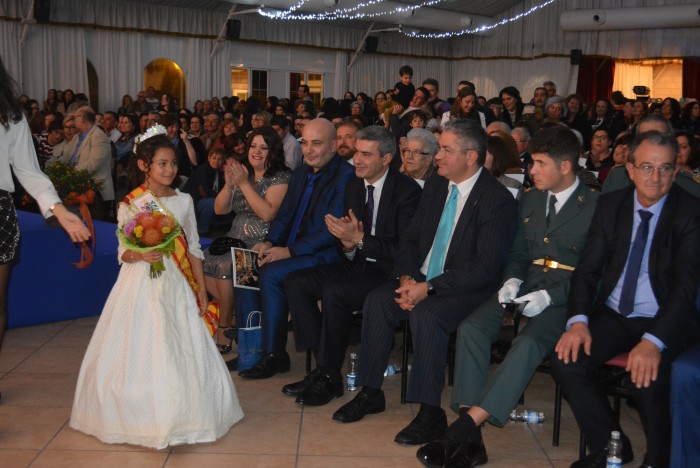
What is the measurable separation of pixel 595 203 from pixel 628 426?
111cm

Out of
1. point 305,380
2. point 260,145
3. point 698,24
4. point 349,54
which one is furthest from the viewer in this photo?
point 349,54

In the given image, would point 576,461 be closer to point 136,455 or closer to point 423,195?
point 423,195

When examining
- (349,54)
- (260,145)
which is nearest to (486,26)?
(349,54)

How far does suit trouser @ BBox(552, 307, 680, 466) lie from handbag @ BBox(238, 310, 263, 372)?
1.77 meters

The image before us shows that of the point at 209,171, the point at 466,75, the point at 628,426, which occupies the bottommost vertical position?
the point at 628,426

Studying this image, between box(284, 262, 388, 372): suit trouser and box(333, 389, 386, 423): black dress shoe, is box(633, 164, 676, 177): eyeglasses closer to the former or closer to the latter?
box(284, 262, 388, 372): suit trouser

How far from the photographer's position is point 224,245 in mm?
4770

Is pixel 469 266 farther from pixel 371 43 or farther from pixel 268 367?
pixel 371 43

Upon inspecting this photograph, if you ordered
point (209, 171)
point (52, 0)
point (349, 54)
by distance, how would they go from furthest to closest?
point (349, 54)
point (52, 0)
point (209, 171)

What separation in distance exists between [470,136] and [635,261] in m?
0.98

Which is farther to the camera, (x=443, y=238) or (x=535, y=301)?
(x=443, y=238)

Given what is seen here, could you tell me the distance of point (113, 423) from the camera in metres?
3.52

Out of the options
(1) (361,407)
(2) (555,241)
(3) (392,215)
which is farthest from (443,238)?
(1) (361,407)

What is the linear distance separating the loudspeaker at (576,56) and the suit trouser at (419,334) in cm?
1651
